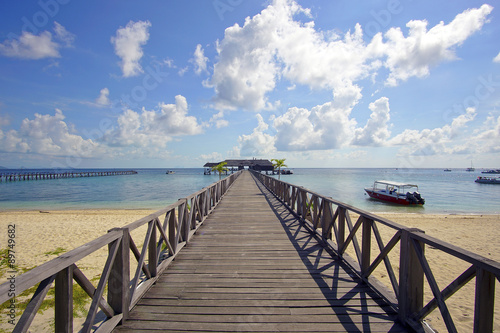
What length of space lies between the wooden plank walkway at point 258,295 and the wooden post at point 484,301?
2.89 ft

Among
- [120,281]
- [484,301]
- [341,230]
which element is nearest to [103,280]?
[120,281]

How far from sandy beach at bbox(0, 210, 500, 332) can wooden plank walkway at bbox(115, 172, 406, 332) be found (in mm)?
2584

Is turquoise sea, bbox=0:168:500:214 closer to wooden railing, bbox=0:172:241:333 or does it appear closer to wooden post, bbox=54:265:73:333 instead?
wooden railing, bbox=0:172:241:333

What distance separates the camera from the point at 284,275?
3705 millimetres

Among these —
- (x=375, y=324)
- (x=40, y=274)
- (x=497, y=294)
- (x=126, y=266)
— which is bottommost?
(x=497, y=294)

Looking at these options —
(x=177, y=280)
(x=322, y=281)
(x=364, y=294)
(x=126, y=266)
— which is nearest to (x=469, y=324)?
(x=364, y=294)

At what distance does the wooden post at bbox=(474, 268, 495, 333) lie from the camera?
5.85 feet

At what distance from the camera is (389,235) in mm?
10898

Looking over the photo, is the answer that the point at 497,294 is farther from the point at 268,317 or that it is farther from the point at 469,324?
the point at 268,317

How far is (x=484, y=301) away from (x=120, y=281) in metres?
3.26

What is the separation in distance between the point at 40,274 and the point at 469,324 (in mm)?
6459

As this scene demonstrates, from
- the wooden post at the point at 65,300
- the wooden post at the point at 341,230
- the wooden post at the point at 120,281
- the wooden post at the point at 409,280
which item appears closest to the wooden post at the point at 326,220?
the wooden post at the point at 341,230

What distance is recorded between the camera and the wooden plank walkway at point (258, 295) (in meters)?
2.57

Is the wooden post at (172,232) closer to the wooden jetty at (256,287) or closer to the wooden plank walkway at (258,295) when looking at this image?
the wooden jetty at (256,287)
